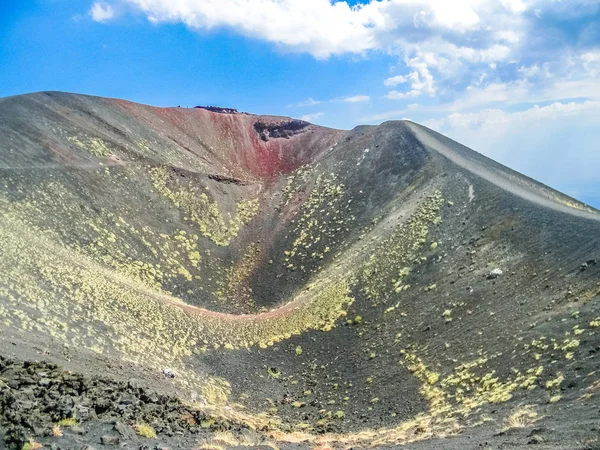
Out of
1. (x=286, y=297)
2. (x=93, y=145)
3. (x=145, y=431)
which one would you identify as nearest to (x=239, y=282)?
(x=286, y=297)

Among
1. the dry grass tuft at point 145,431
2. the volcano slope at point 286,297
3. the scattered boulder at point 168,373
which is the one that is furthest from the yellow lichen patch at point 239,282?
the dry grass tuft at point 145,431

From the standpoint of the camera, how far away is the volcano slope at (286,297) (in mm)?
19047

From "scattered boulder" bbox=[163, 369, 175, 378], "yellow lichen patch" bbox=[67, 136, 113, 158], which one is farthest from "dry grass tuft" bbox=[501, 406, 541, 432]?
"yellow lichen patch" bbox=[67, 136, 113, 158]

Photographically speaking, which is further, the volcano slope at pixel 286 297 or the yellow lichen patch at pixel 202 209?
the yellow lichen patch at pixel 202 209

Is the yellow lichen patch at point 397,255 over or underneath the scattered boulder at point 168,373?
over

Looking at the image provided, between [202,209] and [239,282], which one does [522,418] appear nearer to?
[239,282]

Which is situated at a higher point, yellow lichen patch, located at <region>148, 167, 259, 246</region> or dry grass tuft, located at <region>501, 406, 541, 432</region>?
yellow lichen patch, located at <region>148, 167, 259, 246</region>

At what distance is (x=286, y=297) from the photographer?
46594 mm

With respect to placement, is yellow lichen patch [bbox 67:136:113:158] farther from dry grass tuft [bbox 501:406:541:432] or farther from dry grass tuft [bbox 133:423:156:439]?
dry grass tuft [bbox 501:406:541:432]

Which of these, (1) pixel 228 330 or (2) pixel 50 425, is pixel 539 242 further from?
(2) pixel 50 425

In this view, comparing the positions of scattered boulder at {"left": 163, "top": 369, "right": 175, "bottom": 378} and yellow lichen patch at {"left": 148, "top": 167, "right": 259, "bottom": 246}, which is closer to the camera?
scattered boulder at {"left": 163, "top": 369, "right": 175, "bottom": 378}

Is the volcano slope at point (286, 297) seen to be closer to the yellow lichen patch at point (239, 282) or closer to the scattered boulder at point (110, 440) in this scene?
the scattered boulder at point (110, 440)

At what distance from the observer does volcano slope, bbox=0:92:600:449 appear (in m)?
19.0

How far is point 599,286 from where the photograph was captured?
26.6m
